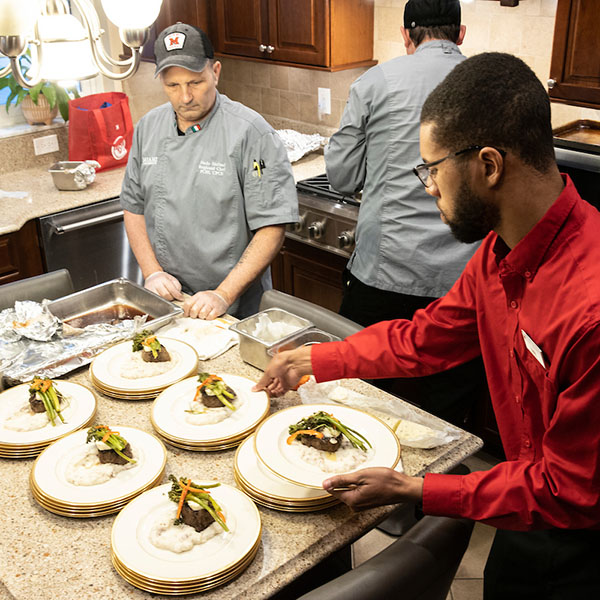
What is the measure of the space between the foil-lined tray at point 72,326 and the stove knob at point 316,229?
1.29 metres

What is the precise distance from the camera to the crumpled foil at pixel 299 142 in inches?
158

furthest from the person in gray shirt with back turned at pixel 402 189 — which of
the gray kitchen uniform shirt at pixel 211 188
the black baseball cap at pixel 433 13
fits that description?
the gray kitchen uniform shirt at pixel 211 188

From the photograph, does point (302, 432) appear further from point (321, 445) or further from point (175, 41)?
point (175, 41)

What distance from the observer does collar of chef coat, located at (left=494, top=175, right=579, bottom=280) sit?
4.24 ft

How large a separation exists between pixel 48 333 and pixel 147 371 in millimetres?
377

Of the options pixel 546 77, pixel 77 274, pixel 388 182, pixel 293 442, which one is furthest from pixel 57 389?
pixel 546 77

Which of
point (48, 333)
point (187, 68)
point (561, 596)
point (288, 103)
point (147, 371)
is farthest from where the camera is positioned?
point (288, 103)

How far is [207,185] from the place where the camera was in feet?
8.46

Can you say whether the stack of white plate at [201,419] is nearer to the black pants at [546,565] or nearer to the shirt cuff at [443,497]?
the shirt cuff at [443,497]

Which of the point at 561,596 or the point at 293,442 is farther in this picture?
the point at 293,442

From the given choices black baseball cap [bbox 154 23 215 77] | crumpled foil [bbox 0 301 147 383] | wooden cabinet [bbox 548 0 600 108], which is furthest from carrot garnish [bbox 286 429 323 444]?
wooden cabinet [bbox 548 0 600 108]

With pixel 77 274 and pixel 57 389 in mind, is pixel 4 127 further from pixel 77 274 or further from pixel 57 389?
pixel 57 389

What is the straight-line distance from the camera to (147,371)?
1.94 meters

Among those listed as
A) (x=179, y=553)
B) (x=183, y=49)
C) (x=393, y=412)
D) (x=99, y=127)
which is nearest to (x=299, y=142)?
(x=99, y=127)
